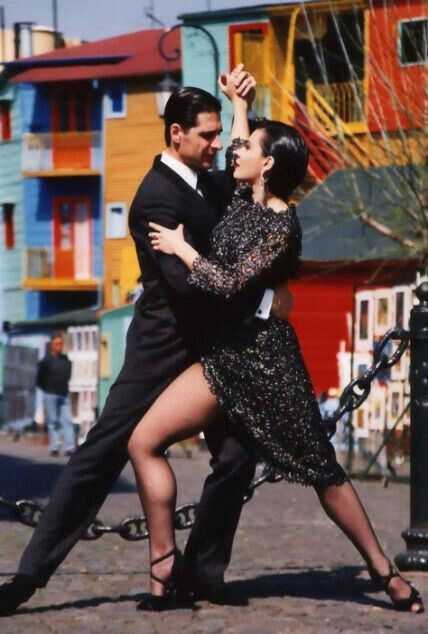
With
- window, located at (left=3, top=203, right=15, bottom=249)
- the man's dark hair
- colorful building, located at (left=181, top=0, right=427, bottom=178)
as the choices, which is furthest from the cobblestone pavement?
window, located at (left=3, top=203, right=15, bottom=249)

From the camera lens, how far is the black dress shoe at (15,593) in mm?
7109

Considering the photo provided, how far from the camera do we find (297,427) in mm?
7164

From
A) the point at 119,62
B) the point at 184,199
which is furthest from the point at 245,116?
the point at 119,62

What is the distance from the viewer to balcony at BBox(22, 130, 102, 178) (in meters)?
58.6

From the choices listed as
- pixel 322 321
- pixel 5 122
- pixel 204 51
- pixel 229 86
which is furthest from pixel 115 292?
pixel 229 86

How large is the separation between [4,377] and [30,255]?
507 inches

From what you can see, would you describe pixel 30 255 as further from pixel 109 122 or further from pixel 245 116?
pixel 245 116

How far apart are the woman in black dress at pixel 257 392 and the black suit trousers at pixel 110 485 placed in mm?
78

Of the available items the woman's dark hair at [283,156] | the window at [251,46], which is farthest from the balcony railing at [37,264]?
the woman's dark hair at [283,156]

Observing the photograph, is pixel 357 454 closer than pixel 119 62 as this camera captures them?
Yes

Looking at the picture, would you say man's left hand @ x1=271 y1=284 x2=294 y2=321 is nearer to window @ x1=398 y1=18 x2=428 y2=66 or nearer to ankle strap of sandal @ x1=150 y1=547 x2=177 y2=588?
ankle strap of sandal @ x1=150 y1=547 x2=177 y2=588

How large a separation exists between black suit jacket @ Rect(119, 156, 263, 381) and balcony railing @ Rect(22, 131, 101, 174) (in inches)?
2024

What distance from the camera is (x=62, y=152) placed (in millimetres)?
59156

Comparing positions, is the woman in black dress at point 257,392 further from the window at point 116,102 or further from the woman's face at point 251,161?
the window at point 116,102
